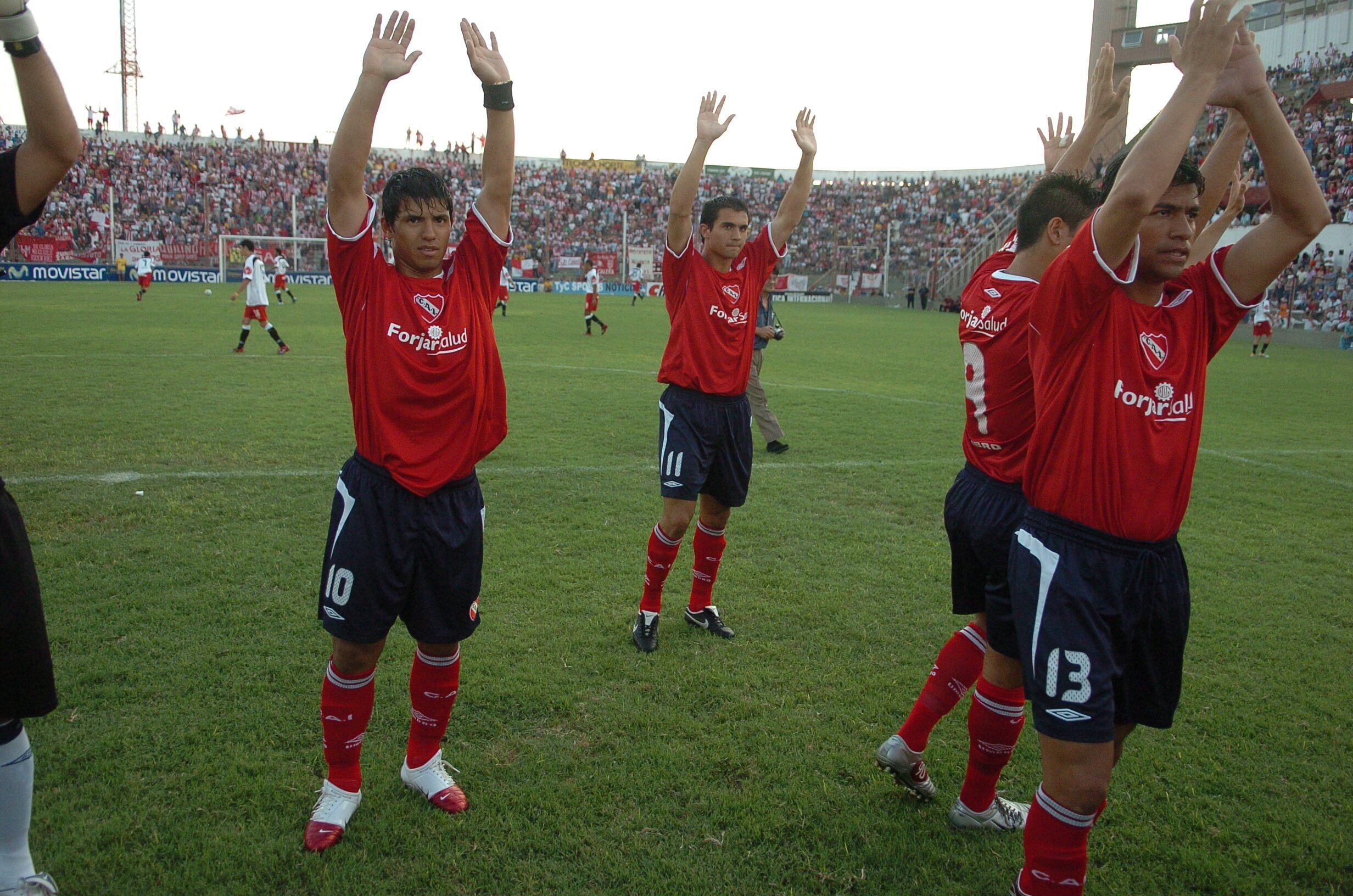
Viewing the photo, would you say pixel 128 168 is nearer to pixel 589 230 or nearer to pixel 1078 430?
pixel 589 230

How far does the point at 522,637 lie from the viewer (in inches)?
195

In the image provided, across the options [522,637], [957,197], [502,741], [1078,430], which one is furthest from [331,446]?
[957,197]

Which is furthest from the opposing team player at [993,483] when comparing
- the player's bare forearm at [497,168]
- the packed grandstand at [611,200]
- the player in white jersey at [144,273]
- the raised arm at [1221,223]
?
the player in white jersey at [144,273]

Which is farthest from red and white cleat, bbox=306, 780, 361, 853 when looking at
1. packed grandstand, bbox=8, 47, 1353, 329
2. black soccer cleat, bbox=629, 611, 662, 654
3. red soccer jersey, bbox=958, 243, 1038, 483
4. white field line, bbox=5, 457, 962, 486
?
packed grandstand, bbox=8, 47, 1353, 329

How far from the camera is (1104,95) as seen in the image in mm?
3564

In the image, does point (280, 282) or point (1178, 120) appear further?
point (280, 282)

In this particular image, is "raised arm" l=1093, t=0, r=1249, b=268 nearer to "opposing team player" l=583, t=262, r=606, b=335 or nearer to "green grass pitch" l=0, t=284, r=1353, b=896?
"green grass pitch" l=0, t=284, r=1353, b=896

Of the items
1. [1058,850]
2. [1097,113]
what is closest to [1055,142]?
[1097,113]

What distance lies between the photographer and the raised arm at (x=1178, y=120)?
2.21m

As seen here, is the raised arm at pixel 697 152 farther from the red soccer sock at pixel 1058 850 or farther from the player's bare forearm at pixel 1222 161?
the red soccer sock at pixel 1058 850

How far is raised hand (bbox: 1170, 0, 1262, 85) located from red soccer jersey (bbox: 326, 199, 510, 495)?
221 cm

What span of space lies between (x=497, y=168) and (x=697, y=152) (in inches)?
77.6

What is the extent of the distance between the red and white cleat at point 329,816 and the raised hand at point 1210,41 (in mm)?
3506

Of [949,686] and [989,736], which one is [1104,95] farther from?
[989,736]
